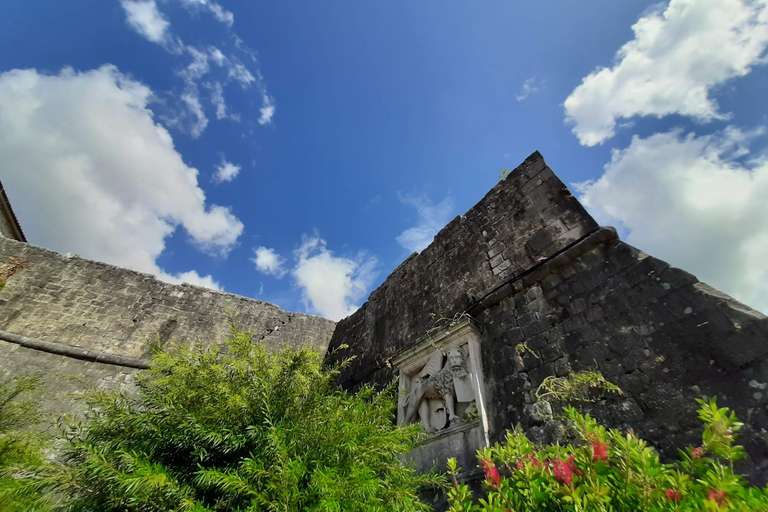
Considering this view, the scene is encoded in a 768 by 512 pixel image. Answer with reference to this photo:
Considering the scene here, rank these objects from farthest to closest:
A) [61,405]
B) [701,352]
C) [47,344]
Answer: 1. [47,344]
2. [61,405]
3. [701,352]

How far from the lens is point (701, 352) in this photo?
267 cm

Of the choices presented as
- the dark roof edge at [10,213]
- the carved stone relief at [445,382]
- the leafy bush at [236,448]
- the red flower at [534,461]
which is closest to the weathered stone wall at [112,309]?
the dark roof edge at [10,213]

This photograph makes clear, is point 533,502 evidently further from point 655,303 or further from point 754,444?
point 655,303

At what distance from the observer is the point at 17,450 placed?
4078 mm

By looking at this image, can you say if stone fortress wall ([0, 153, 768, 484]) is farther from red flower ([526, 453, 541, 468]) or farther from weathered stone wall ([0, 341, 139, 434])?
red flower ([526, 453, 541, 468])

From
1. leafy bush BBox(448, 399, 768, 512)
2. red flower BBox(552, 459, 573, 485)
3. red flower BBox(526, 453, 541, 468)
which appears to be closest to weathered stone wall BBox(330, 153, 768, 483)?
leafy bush BBox(448, 399, 768, 512)

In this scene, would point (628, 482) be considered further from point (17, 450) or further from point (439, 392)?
point (17, 450)

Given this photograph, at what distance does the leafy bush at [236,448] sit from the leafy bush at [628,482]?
3.42 ft

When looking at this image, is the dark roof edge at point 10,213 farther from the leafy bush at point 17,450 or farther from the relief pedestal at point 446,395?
the relief pedestal at point 446,395

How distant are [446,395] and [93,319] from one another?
795 cm

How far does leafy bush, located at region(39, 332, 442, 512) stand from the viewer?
220cm

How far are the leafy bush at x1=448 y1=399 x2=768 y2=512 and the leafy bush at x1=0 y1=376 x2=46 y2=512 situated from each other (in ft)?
8.97

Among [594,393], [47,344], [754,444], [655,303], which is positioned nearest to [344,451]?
[594,393]

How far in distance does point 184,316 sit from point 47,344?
244cm
